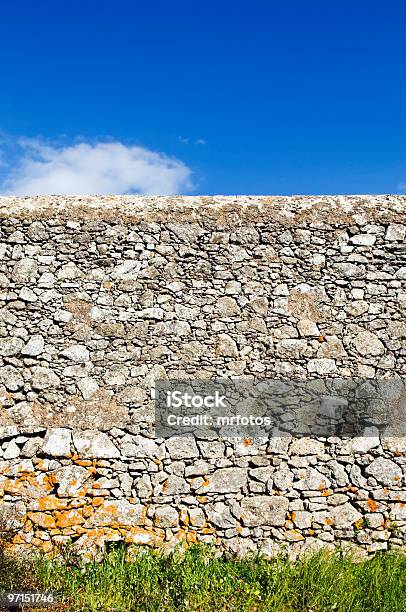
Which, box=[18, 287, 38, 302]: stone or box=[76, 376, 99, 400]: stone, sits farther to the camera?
box=[18, 287, 38, 302]: stone

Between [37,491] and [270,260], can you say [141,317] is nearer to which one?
[270,260]

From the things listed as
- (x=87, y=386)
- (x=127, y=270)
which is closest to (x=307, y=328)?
(x=127, y=270)

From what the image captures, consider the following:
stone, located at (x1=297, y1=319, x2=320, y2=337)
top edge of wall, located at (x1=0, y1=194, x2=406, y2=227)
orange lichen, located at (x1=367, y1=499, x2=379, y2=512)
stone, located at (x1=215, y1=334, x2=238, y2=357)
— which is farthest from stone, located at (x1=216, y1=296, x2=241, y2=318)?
orange lichen, located at (x1=367, y1=499, x2=379, y2=512)

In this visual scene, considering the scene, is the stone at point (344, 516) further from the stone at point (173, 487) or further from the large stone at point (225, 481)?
the stone at point (173, 487)

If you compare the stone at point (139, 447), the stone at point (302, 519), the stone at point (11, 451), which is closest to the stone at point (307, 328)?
the stone at point (302, 519)

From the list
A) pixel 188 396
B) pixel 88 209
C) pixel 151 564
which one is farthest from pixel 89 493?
pixel 88 209

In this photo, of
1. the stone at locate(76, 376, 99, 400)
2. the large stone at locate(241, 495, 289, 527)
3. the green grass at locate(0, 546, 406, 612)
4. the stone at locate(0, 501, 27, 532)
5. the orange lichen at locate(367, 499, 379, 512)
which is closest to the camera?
the green grass at locate(0, 546, 406, 612)

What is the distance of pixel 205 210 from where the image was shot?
6512 mm

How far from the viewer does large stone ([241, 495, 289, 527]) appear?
5.85 meters

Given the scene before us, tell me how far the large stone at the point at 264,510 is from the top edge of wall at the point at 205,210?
3.20 metres

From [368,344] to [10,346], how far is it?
4.21 metres

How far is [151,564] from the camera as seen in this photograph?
18.1 ft

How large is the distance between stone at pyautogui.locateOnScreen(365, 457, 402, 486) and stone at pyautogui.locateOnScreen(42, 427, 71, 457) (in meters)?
3.40

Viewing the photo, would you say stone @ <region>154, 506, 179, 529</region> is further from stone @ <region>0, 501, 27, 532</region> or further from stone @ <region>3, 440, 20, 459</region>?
stone @ <region>3, 440, 20, 459</region>
